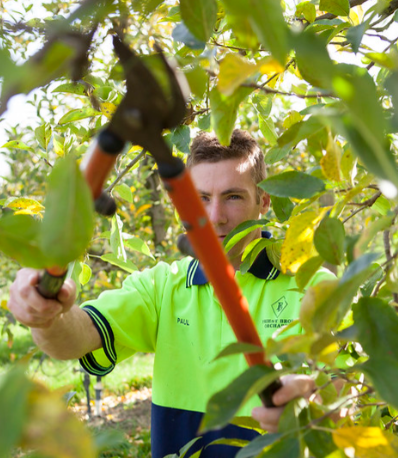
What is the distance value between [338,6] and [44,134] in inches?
29.3

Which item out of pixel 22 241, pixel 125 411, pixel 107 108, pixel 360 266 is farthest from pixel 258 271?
pixel 125 411

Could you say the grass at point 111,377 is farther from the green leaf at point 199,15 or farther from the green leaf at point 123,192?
the green leaf at point 199,15

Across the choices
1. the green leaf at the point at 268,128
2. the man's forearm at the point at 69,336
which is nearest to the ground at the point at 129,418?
the man's forearm at the point at 69,336

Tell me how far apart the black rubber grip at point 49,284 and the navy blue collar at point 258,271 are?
1235 millimetres

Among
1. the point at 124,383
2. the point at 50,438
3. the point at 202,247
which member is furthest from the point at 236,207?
the point at 124,383

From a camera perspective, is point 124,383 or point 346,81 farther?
point 124,383

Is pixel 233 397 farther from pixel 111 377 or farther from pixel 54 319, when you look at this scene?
pixel 111 377

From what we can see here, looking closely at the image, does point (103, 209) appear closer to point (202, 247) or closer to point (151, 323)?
point (202, 247)

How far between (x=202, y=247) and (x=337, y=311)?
197 mm

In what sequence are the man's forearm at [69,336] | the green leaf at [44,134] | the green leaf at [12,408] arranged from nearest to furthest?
the green leaf at [12,408] → the man's forearm at [69,336] → the green leaf at [44,134]

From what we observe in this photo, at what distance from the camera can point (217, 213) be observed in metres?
1.63

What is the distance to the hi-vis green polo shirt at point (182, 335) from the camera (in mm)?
1539

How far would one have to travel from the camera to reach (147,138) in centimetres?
39

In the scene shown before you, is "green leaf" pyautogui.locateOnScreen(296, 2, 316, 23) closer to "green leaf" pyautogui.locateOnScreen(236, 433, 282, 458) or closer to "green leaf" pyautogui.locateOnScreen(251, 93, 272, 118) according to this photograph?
"green leaf" pyautogui.locateOnScreen(251, 93, 272, 118)
